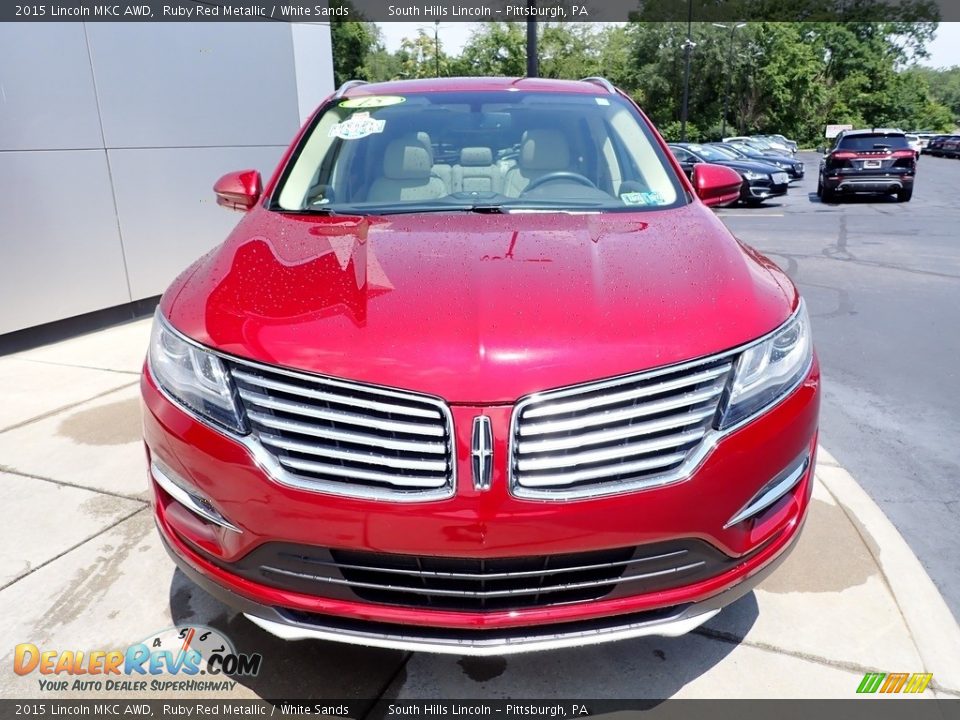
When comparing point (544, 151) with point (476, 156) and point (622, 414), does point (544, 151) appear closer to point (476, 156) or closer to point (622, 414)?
point (476, 156)

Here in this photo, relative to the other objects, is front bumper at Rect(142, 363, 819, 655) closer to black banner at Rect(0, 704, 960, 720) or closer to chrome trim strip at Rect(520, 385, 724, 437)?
chrome trim strip at Rect(520, 385, 724, 437)

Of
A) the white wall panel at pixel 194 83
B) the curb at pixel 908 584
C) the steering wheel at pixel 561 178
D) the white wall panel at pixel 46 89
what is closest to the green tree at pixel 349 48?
the white wall panel at pixel 194 83

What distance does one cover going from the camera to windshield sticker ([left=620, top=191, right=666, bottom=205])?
109 inches

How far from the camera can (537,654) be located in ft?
7.50

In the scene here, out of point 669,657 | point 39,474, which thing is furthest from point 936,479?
point 39,474

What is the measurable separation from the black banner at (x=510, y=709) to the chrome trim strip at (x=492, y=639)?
406 mm

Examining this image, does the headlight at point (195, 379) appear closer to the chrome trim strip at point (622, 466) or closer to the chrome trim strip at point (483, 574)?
the chrome trim strip at point (483, 574)

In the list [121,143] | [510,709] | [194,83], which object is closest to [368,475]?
[510,709]

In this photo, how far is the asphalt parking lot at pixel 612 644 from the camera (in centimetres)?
218

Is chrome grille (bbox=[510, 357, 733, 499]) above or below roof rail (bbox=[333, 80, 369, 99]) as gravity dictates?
below

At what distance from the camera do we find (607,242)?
2262 millimetres

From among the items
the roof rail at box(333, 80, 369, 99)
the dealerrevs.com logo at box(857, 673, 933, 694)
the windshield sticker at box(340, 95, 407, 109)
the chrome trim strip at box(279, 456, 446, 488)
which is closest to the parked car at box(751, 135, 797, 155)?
the roof rail at box(333, 80, 369, 99)

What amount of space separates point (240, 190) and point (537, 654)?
2.32m

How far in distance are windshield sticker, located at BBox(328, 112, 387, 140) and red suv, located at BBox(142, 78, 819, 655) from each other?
1250 mm
